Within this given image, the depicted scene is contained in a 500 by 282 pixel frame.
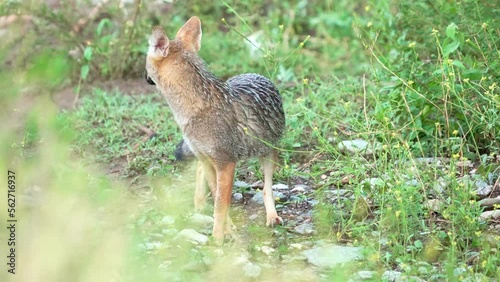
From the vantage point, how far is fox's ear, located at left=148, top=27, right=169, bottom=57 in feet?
21.1

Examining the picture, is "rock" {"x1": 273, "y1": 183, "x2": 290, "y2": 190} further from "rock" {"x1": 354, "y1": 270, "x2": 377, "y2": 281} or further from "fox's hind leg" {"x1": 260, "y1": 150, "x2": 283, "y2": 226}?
"rock" {"x1": 354, "y1": 270, "x2": 377, "y2": 281}

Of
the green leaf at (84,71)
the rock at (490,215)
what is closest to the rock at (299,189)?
the rock at (490,215)

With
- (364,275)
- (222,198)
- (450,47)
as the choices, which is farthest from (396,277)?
(450,47)

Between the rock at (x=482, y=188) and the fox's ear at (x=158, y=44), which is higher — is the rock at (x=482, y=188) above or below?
below

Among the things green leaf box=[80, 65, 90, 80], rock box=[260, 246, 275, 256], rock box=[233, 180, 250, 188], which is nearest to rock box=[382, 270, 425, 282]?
rock box=[260, 246, 275, 256]

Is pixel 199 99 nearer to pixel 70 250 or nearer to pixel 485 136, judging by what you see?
pixel 70 250

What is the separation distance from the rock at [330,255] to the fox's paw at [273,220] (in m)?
0.66

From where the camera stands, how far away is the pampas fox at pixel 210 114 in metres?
6.57

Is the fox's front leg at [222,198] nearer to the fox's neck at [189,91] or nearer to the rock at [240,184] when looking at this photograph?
the fox's neck at [189,91]

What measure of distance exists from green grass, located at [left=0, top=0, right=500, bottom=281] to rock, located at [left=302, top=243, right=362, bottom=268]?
3.0 inches

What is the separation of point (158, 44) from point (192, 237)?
4.28 ft

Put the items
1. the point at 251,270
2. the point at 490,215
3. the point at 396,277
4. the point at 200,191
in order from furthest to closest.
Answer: the point at 200,191 → the point at 490,215 → the point at 251,270 → the point at 396,277

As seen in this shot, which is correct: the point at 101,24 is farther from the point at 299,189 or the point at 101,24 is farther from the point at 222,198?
the point at 222,198

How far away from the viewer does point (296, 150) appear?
7.63m
